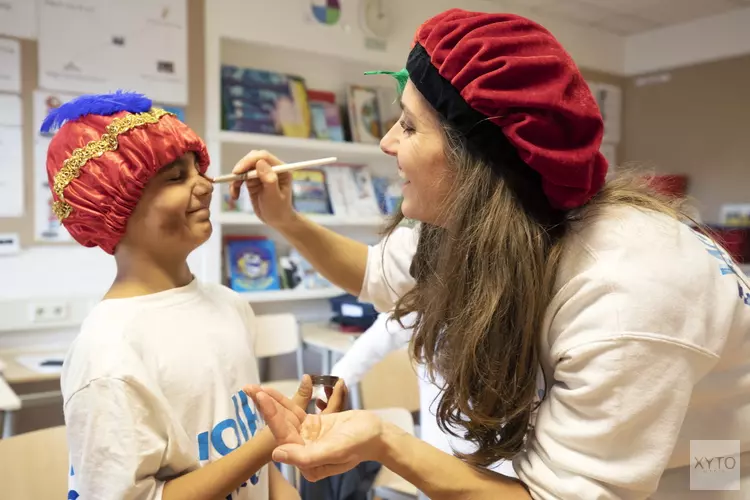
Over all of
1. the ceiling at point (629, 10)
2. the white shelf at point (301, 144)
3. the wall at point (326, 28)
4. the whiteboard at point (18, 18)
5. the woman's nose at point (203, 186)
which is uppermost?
the ceiling at point (629, 10)

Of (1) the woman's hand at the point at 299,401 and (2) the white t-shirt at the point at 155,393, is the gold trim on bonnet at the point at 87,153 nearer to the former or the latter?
(2) the white t-shirt at the point at 155,393

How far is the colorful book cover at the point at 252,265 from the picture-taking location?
2.98 metres

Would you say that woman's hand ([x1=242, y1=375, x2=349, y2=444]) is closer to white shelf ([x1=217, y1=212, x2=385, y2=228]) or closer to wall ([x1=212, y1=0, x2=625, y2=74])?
white shelf ([x1=217, y1=212, x2=385, y2=228])

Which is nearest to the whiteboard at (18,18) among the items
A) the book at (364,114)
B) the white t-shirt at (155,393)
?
the book at (364,114)

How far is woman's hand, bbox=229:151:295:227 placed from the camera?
4.19ft

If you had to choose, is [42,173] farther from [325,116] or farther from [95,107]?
[95,107]

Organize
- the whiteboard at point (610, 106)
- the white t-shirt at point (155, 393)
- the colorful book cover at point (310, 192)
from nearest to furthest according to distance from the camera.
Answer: the white t-shirt at point (155, 393) < the colorful book cover at point (310, 192) < the whiteboard at point (610, 106)

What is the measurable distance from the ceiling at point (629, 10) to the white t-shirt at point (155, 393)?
10.7ft

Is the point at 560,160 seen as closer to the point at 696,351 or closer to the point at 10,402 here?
the point at 696,351

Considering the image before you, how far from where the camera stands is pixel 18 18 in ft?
7.92

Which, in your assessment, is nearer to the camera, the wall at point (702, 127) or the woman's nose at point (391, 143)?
the woman's nose at point (391, 143)

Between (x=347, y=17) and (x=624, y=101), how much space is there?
8.14ft

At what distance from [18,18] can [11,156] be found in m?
0.54

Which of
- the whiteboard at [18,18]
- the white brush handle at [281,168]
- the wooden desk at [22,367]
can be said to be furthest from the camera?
the whiteboard at [18,18]
